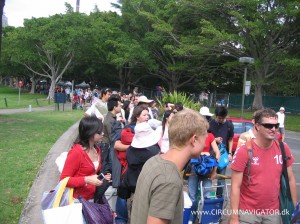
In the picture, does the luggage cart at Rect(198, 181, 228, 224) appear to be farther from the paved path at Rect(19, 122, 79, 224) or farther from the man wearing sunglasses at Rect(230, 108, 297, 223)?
the paved path at Rect(19, 122, 79, 224)

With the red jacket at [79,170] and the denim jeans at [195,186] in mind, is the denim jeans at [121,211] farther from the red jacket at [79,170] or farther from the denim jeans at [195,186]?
the red jacket at [79,170]

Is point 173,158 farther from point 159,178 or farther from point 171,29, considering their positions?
point 171,29

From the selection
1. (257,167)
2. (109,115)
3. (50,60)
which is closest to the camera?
(257,167)

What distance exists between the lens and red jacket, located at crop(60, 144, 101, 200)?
3.51m

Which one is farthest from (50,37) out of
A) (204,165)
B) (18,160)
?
(204,165)

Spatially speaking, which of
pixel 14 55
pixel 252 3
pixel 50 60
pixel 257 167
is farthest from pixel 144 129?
pixel 14 55

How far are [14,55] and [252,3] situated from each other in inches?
1072

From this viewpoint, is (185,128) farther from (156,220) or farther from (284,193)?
(284,193)

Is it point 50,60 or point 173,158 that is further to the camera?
point 50,60

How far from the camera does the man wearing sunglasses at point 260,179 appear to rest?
11.4 feet

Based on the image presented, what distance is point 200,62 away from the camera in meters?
40.5

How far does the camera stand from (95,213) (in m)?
3.42

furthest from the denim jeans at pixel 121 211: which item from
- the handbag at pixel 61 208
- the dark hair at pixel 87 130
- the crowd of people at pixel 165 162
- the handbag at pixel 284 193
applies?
the handbag at pixel 284 193

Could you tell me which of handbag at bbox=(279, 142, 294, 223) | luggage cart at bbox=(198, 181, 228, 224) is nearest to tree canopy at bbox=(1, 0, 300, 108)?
luggage cart at bbox=(198, 181, 228, 224)
